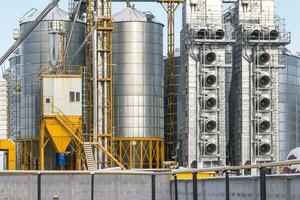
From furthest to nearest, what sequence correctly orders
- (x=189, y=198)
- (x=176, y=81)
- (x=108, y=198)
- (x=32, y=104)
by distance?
(x=176, y=81), (x=32, y=104), (x=108, y=198), (x=189, y=198)

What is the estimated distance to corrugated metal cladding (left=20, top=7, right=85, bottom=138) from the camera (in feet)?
188

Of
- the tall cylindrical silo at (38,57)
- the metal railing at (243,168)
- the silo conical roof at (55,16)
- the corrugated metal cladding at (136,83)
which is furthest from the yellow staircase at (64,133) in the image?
the metal railing at (243,168)

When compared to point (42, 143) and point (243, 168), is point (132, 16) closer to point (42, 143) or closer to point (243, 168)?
point (42, 143)

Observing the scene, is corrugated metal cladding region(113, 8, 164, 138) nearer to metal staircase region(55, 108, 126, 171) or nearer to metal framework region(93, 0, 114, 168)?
metal framework region(93, 0, 114, 168)

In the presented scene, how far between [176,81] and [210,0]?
988cm

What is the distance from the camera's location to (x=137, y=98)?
193 ft

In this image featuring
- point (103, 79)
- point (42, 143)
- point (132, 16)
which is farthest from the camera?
point (132, 16)

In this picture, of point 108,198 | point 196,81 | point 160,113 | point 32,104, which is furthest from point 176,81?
point 108,198

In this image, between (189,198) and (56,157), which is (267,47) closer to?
(56,157)

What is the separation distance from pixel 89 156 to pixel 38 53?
11583 mm

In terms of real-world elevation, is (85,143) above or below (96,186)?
above

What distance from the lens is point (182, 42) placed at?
56.4m

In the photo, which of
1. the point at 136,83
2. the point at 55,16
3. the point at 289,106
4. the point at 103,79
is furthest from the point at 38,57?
the point at 289,106

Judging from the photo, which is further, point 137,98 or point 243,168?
point 137,98
